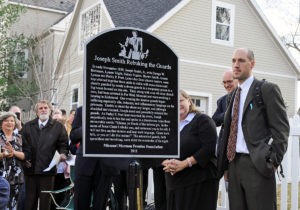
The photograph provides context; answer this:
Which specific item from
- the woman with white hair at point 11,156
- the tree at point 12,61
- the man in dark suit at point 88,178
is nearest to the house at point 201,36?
the tree at point 12,61

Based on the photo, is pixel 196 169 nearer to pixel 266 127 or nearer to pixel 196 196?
pixel 196 196

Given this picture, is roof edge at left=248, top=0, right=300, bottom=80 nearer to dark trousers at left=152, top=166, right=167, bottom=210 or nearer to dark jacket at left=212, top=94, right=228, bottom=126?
dark jacket at left=212, top=94, right=228, bottom=126

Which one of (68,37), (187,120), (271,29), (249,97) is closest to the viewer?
(249,97)

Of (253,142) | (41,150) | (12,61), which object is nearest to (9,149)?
(41,150)

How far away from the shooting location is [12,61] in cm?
2511

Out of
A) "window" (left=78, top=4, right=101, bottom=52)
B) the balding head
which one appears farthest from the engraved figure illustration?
"window" (left=78, top=4, right=101, bottom=52)

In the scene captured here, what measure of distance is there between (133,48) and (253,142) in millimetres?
1465

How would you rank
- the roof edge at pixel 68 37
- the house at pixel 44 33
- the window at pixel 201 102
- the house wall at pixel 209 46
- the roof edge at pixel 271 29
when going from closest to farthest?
the house wall at pixel 209 46, the window at pixel 201 102, the roof edge at pixel 271 29, the roof edge at pixel 68 37, the house at pixel 44 33

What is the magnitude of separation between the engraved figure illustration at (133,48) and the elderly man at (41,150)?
13.5ft

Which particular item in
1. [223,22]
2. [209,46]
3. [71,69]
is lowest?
[71,69]

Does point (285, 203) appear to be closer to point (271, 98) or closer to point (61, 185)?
point (271, 98)

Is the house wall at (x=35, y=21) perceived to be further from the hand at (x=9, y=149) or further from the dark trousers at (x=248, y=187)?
the dark trousers at (x=248, y=187)

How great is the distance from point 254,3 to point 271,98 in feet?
56.4

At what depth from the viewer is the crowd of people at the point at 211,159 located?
4.75 metres
